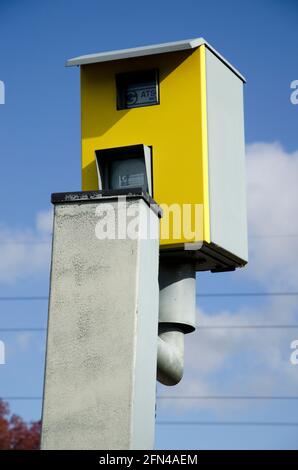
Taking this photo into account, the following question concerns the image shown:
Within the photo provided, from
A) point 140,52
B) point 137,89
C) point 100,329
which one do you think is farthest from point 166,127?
point 100,329

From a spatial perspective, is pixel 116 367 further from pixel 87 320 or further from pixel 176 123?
pixel 176 123

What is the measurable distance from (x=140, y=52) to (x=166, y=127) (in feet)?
1.79

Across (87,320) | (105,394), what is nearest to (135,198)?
(87,320)

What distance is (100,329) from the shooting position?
5688 millimetres

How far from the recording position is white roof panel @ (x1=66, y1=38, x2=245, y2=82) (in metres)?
6.75

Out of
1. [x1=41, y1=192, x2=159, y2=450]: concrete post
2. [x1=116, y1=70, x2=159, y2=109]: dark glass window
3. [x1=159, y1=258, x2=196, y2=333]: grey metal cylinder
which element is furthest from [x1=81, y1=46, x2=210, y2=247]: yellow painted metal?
[x1=41, y1=192, x2=159, y2=450]: concrete post

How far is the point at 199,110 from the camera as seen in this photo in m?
6.67

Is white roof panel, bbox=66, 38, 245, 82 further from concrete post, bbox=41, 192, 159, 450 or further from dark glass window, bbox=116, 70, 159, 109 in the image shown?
concrete post, bbox=41, 192, 159, 450

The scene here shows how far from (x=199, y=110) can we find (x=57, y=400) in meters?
2.14

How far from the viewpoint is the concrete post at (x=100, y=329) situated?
5.57m

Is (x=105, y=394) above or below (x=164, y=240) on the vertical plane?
below

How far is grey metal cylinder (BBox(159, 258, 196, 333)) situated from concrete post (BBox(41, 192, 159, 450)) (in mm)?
887

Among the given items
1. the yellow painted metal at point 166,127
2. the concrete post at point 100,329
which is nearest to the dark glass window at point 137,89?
the yellow painted metal at point 166,127
